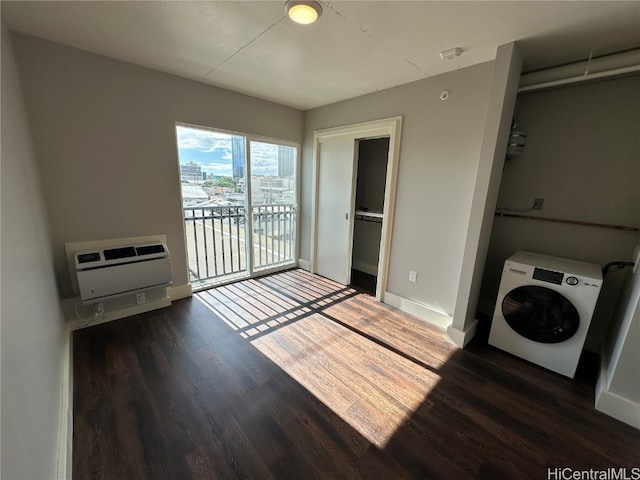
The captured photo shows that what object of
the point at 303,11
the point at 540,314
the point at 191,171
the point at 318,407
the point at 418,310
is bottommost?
the point at 318,407

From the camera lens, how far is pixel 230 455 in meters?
1.33

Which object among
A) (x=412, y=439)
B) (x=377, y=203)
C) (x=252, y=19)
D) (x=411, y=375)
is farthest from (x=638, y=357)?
(x=252, y=19)

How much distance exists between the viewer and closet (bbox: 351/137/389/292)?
372 centimetres

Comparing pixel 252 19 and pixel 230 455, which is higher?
pixel 252 19

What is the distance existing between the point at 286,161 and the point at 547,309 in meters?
3.28

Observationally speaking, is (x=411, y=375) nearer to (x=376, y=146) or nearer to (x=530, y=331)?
(x=530, y=331)

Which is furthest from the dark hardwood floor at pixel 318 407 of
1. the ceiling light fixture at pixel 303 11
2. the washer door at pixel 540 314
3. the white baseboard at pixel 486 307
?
the ceiling light fixture at pixel 303 11

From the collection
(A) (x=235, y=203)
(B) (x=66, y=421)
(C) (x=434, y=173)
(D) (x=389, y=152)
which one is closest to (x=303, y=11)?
(D) (x=389, y=152)

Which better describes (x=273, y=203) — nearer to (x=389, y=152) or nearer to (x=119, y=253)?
(x=389, y=152)

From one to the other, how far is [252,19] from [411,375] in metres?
2.65

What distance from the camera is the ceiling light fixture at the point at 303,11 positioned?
1.44 metres

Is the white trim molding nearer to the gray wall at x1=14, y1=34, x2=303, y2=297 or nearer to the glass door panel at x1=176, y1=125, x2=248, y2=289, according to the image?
the gray wall at x1=14, y1=34, x2=303, y2=297

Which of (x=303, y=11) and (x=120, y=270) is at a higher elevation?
(x=303, y=11)

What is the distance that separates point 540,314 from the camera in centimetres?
202
